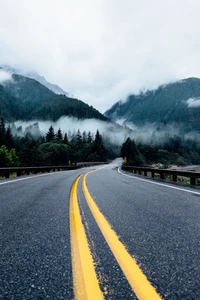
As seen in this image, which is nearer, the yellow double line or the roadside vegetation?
the yellow double line

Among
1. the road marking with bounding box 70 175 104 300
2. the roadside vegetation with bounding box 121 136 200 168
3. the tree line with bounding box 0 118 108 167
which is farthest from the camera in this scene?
the roadside vegetation with bounding box 121 136 200 168

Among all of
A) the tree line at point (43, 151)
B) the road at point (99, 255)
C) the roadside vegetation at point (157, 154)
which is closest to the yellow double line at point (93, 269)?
the road at point (99, 255)

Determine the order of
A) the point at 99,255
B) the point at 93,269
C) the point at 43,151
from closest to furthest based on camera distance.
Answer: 1. the point at 93,269
2. the point at 99,255
3. the point at 43,151

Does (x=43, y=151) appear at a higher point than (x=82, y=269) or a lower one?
higher

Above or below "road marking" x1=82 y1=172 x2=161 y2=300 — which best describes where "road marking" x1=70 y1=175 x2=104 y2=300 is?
above

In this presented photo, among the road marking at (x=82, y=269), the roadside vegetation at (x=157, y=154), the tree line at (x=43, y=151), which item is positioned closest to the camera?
the road marking at (x=82, y=269)

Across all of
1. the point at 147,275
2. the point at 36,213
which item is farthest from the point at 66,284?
the point at 36,213

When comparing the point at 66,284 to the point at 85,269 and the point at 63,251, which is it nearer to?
the point at 85,269

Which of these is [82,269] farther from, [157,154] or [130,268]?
[157,154]

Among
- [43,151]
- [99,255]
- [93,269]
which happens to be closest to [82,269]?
[93,269]

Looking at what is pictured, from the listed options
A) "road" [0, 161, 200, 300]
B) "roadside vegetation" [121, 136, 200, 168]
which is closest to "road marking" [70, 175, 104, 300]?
"road" [0, 161, 200, 300]

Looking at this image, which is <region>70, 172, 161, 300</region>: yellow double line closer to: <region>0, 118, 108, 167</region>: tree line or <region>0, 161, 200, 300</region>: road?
<region>0, 161, 200, 300</region>: road

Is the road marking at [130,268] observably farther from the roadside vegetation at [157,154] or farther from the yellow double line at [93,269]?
the roadside vegetation at [157,154]

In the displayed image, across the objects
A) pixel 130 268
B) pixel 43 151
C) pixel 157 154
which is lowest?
pixel 130 268
